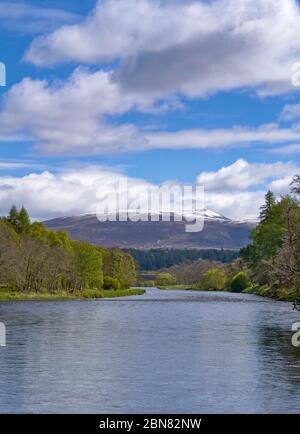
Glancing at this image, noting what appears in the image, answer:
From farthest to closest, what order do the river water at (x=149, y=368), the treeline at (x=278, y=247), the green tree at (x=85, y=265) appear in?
the green tree at (x=85, y=265), the treeline at (x=278, y=247), the river water at (x=149, y=368)

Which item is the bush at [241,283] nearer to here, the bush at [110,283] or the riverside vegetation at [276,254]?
the riverside vegetation at [276,254]

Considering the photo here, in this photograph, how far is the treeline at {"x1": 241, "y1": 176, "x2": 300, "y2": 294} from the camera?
59219 millimetres

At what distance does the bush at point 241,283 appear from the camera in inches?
6939

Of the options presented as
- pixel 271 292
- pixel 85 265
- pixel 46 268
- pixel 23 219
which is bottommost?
pixel 271 292

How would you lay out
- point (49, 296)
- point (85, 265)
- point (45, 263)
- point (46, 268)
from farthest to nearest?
point (85, 265), point (46, 268), point (45, 263), point (49, 296)

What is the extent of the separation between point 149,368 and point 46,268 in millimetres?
98654

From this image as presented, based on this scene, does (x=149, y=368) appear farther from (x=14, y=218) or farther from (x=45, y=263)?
(x=14, y=218)

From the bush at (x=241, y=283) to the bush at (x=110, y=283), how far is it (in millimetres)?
29576

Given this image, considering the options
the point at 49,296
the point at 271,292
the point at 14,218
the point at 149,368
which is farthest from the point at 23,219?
the point at 149,368

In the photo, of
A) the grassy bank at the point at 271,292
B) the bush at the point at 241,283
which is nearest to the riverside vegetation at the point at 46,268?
the grassy bank at the point at 271,292

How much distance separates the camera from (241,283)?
178125 millimetres

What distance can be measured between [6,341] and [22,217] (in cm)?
13032

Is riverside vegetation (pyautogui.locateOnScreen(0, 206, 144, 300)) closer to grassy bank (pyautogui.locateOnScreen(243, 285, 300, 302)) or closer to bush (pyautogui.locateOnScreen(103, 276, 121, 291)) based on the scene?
bush (pyautogui.locateOnScreen(103, 276, 121, 291))
